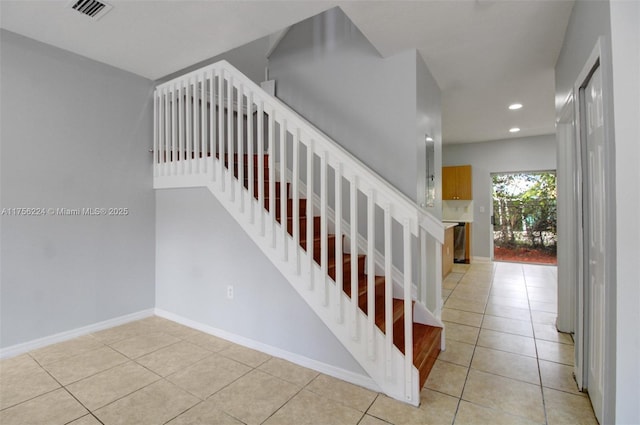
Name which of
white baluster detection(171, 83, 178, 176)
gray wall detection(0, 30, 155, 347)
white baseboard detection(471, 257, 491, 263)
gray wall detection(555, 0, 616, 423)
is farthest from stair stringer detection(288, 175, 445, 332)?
white baseboard detection(471, 257, 491, 263)

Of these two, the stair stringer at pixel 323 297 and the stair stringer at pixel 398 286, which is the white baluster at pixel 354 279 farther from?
the stair stringer at pixel 398 286

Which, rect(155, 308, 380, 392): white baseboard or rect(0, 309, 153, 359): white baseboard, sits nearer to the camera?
rect(155, 308, 380, 392): white baseboard

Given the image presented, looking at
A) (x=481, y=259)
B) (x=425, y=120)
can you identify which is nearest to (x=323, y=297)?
(x=425, y=120)

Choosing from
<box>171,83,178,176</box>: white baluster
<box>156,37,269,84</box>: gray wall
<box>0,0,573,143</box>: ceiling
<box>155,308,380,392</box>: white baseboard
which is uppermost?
<box>156,37,269,84</box>: gray wall

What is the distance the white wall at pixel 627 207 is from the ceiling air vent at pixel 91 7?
9.96ft

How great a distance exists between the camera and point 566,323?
2979 millimetres

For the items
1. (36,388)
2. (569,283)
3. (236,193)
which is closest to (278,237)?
(236,193)

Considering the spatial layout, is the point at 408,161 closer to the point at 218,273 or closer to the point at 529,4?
the point at 529,4

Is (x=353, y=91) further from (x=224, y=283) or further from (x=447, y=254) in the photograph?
(x=447, y=254)

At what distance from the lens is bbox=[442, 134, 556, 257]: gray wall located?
6.45 metres

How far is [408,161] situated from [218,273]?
201cm

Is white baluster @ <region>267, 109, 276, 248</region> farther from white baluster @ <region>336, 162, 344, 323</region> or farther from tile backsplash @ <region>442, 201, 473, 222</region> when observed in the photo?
tile backsplash @ <region>442, 201, 473, 222</region>

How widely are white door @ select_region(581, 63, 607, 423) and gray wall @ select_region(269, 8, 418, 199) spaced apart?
1.21 m

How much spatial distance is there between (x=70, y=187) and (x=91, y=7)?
155 cm
